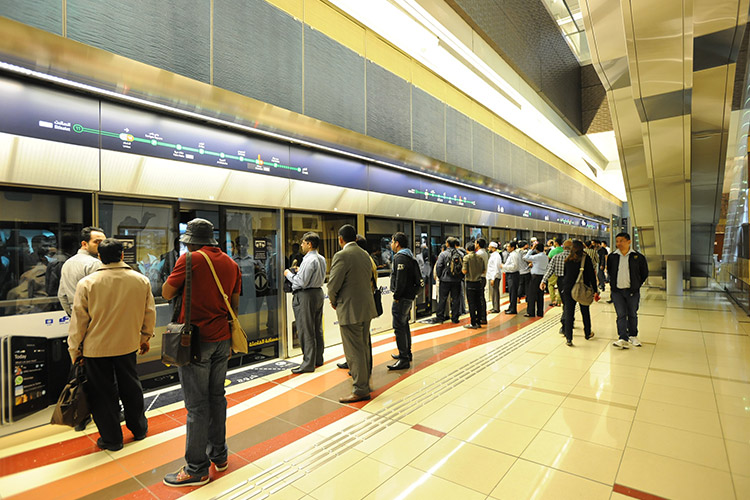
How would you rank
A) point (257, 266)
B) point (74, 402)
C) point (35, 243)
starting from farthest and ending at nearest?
1. point (257, 266)
2. point (35, 243)
3. point (74, 402)

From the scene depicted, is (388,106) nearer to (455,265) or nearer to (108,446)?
(455,265)

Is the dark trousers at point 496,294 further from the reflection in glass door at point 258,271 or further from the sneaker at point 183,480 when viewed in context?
the sneaker at point 183,480

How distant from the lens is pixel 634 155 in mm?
7047

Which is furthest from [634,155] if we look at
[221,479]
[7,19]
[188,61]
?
[7,19]

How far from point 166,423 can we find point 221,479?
3.52ft

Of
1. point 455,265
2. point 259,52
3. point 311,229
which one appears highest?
point 259,52

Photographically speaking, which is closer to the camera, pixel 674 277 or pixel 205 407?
pixel 205 407

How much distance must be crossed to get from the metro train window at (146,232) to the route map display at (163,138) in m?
0.51

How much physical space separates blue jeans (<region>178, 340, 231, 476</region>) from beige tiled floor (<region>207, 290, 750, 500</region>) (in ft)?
1.19

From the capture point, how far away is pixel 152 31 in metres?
3.13

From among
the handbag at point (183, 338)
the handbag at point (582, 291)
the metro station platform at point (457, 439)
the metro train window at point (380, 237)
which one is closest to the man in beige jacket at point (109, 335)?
the metro station platform at point (457, 439)

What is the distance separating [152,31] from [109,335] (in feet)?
8.20

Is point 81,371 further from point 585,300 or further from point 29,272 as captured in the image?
point 585,300

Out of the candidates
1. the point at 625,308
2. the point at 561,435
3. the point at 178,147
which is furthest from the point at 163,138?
the point at 625,308
